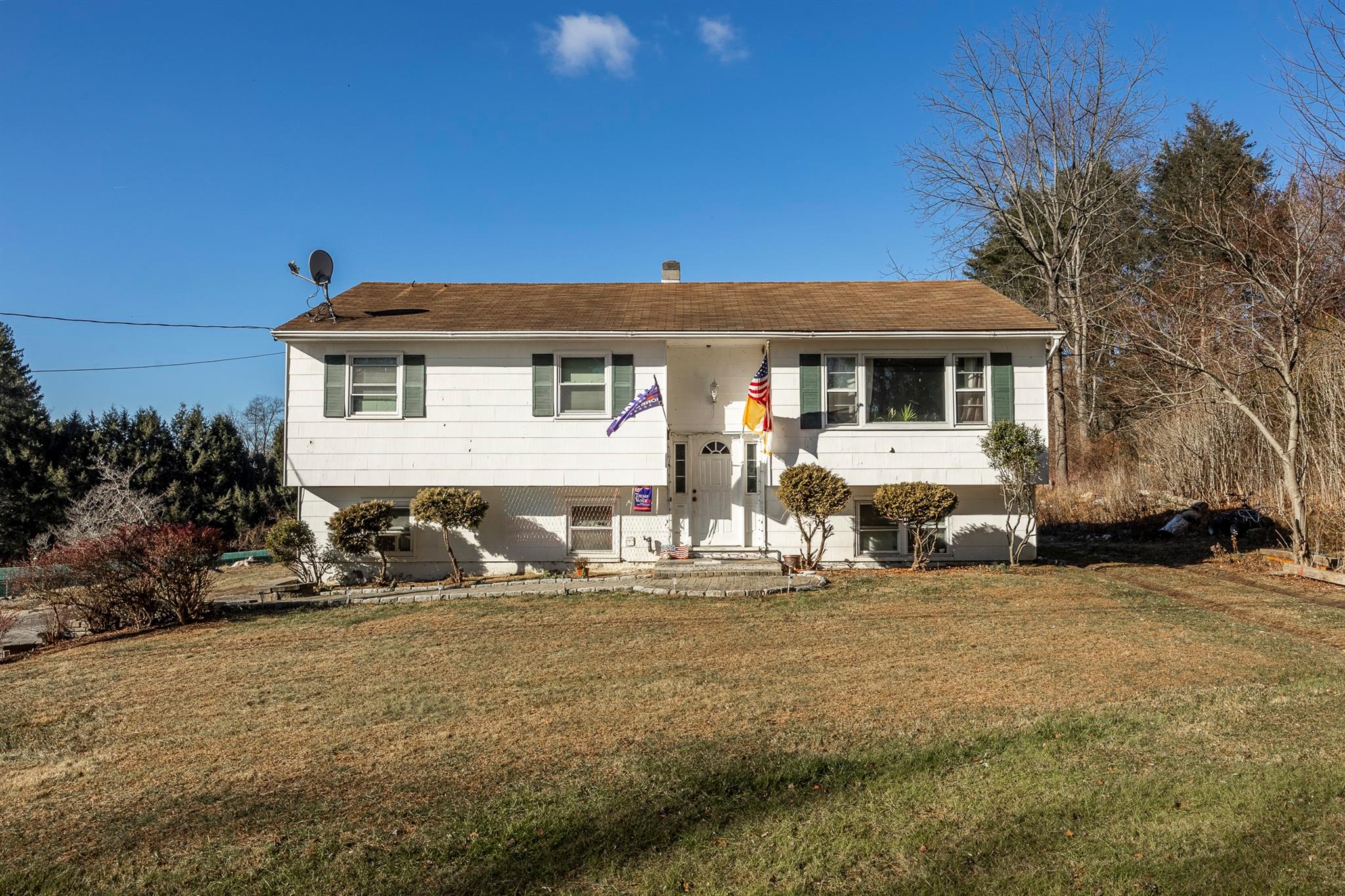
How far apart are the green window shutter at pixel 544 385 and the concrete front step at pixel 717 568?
354 cm

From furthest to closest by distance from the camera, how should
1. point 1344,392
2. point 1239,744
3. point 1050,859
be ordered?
point 1344,392, point 1239,744, point 1050,859

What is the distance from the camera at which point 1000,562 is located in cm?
1511

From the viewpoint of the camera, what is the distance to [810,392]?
49.2 feet

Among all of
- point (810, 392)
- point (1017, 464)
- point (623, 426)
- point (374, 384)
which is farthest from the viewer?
point (374, 384)

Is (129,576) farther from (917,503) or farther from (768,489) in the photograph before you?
(917,503)

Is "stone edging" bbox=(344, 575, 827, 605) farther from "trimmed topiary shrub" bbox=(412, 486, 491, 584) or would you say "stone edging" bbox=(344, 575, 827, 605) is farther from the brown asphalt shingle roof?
the brown asphalt shingle roof

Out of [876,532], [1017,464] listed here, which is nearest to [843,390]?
[876,532]


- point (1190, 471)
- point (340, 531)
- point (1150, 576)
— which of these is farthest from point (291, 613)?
point (1190, 471)

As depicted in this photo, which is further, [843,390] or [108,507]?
[108,507]

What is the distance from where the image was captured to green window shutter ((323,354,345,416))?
1496cm

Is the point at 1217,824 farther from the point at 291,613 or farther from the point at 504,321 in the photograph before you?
the point at 504,321

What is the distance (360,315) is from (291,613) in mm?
6107

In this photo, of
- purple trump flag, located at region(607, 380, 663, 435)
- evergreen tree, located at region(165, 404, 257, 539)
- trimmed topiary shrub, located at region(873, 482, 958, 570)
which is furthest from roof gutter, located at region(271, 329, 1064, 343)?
evergreen tree, located at region(165, 404, 257, 539)

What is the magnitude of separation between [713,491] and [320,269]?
8.85 metres
